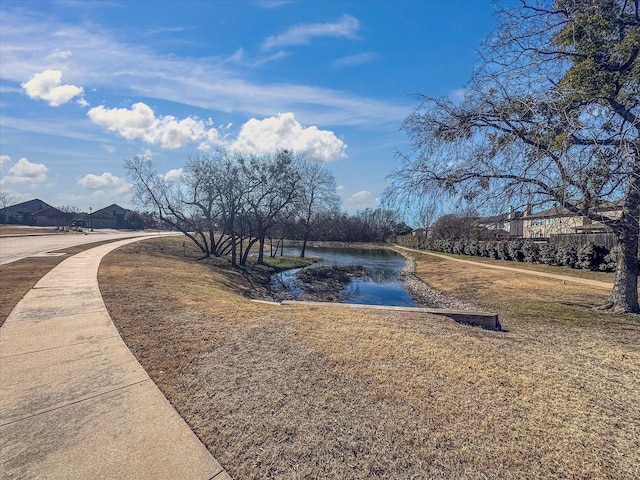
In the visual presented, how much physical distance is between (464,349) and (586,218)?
4.43 meters

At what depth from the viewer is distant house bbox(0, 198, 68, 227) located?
186 feet

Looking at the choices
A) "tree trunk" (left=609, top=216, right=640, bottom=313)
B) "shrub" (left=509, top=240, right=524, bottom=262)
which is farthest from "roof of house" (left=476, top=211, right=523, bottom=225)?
"shrub" (left=509, top=240, right=524, bottom=262)

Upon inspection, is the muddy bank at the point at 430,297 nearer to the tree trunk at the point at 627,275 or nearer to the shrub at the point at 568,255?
the tree trunk at the point at 627,275

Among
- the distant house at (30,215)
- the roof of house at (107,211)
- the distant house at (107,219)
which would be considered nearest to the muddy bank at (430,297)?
the distant house at (30,215)

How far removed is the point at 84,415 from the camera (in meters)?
2.83

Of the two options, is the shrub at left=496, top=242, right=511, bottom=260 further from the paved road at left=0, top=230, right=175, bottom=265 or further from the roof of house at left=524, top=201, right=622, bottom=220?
the paved road at left=0, top=230, right=175, bottom=265

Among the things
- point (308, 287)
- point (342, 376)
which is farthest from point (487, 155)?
point (308, 287)

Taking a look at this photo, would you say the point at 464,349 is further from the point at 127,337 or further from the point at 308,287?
the point at 308,287

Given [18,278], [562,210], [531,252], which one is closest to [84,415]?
[562,210]

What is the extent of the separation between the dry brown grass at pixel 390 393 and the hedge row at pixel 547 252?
13232 millimetres

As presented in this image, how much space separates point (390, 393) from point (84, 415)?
111 inches

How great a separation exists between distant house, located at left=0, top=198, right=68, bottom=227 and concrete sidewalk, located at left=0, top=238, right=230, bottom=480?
65563mm

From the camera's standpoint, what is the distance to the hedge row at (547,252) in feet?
56.9

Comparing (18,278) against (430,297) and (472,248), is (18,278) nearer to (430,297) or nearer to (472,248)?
(430,297)
